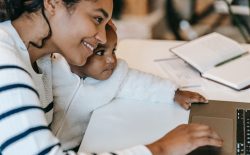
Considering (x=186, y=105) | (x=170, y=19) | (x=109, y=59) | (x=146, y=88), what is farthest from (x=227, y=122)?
(x=170, y=19)

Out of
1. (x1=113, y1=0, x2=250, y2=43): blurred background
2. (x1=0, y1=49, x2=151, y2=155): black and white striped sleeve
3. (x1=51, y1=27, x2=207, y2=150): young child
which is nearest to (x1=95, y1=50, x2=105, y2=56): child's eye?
(x1=51, y1=27, x2=207, y2=150): young child

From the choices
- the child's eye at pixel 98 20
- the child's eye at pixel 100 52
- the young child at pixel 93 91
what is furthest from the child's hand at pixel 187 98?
the child's eye at pixel 98 20

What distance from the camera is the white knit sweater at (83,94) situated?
1.24 meters

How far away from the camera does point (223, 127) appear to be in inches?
44.2

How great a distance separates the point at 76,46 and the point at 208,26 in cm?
205

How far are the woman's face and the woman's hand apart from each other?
27 cm

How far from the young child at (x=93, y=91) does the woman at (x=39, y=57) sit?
4.4 inches

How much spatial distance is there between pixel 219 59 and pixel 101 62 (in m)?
0.41

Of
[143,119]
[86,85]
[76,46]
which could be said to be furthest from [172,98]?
[76,46]

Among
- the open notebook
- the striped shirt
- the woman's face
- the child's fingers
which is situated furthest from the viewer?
the open notebook

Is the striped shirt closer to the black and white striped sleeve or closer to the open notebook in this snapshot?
the black and white striped sleeve

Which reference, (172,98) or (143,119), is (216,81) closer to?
(172,98)

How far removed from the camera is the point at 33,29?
1.02 m

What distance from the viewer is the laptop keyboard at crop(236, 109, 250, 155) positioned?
103cm
